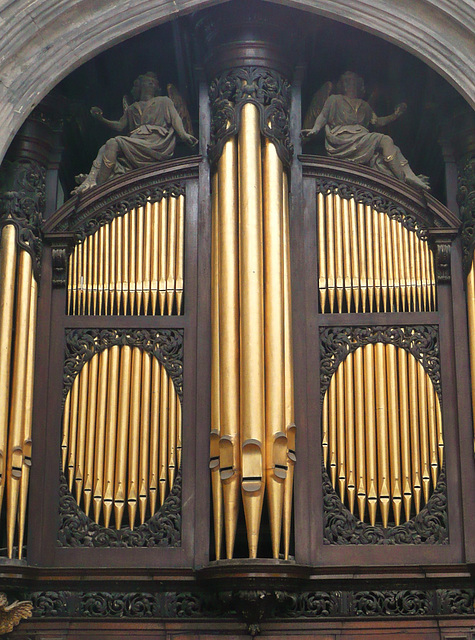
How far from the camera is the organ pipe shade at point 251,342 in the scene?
8.66m

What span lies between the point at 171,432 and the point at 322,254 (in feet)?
6.22

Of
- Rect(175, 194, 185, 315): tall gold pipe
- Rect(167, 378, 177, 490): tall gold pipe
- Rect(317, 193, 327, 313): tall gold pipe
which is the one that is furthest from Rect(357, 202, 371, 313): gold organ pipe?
Rect(167, 378, 177, 490): tall gold pipe

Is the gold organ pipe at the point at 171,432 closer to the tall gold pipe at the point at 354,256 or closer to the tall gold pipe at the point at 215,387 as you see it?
the tall gold pipe at the point at 215,387

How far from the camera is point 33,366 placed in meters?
9.19

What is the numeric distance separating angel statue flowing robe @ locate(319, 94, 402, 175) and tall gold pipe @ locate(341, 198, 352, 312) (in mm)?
499

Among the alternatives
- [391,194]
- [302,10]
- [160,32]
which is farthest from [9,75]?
[391,194]

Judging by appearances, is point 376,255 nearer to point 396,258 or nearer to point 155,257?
point 396,258

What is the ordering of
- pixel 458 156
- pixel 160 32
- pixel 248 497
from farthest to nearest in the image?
1. pixel 160 32
2. pixel 458 156
3. pixel 248 497

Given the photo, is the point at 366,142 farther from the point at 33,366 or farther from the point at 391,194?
the point at 33,366

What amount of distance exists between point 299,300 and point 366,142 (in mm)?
1575

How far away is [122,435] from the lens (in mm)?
9039

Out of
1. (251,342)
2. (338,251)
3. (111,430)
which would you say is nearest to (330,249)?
(338,251)

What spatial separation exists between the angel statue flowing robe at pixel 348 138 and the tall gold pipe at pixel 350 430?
5.89ft

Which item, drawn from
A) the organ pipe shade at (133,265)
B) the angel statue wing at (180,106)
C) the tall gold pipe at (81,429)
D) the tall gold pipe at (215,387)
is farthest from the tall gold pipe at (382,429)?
the angel statue wing at (180,106)
